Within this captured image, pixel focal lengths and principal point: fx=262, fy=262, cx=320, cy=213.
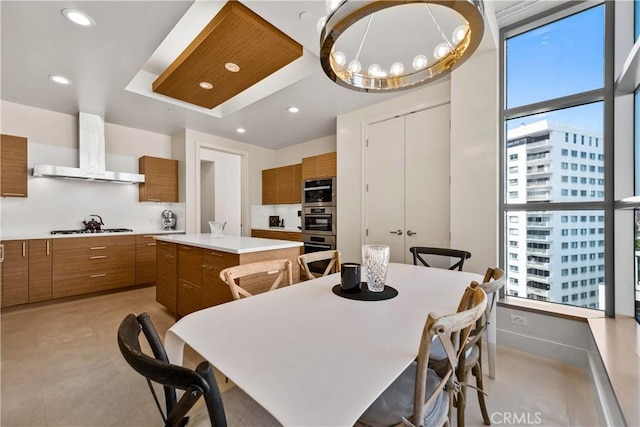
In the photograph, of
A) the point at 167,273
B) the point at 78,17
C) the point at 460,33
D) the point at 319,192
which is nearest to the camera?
the point at 460,33

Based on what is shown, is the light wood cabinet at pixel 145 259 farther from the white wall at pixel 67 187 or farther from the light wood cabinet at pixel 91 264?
the white wall at pixel 67 187

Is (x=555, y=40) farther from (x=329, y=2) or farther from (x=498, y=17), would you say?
(x=329, y=2)

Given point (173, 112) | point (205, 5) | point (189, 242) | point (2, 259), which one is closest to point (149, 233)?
point (2, 259)

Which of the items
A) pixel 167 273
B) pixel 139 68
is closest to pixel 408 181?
pixel 167 273

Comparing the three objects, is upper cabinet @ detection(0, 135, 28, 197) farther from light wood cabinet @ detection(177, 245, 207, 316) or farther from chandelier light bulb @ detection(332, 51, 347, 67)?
chandelier light bulb @ detection(332, 51, 347, 67)

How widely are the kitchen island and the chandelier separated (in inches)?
56.1

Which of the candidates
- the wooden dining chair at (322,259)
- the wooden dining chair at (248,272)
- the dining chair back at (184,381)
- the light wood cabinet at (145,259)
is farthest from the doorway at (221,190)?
the dining chair back at (184,381)

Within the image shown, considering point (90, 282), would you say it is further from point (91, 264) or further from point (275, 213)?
point (275, 213)

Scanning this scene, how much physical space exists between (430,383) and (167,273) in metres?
2.83

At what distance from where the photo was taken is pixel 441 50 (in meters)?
1.44

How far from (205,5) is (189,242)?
1.97 meters

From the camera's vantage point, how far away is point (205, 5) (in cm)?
206

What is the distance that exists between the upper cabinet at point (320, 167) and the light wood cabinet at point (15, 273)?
12.0 ft

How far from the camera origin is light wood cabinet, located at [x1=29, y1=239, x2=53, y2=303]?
3131mm
